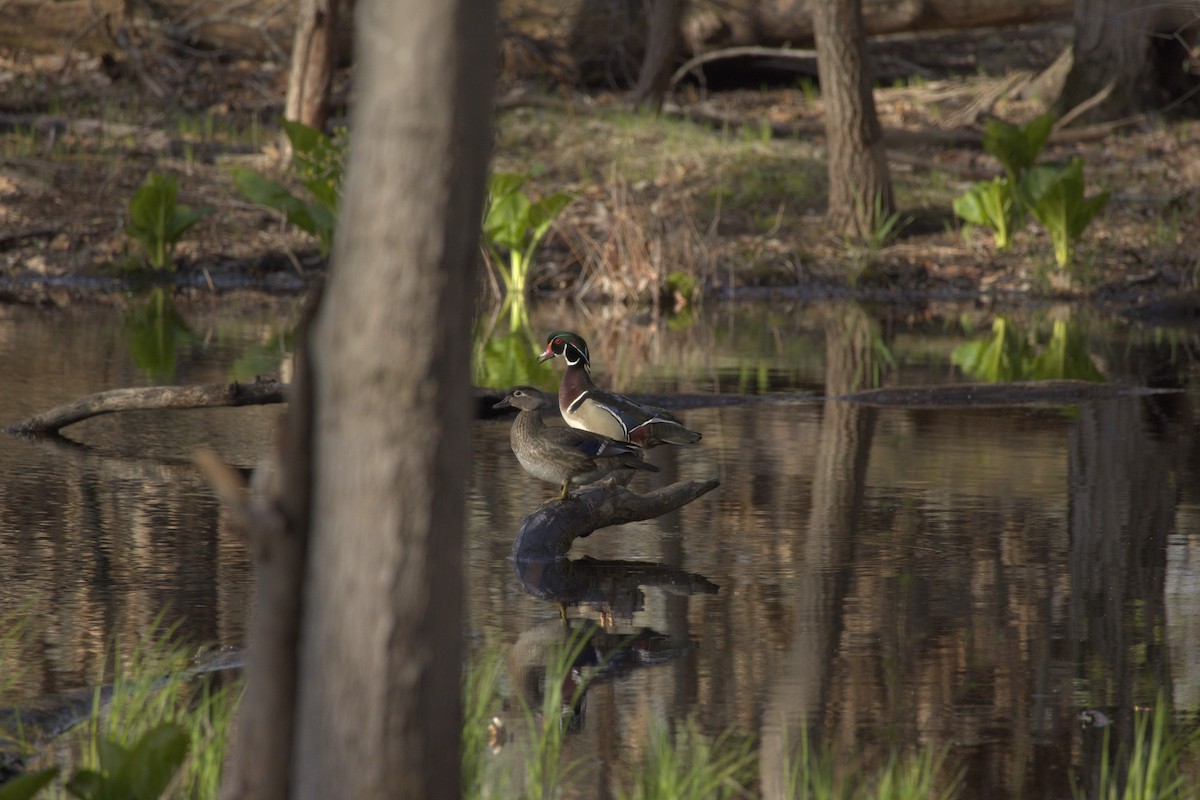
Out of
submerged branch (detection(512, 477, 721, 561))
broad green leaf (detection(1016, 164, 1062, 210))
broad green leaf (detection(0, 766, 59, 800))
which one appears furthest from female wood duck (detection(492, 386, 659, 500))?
broad green leaf (detection(1016, 164, 1062, 210))

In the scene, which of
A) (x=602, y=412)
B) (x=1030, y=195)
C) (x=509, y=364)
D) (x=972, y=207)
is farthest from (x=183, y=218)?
(x=602, y=412)

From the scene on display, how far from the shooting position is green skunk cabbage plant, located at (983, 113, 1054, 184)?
17953mm

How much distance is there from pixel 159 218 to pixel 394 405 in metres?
15.6

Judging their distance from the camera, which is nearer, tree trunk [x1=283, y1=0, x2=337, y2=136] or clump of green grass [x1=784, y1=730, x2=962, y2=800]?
clump of green grass [x1=784, y1=730, x2=962, y2=800]

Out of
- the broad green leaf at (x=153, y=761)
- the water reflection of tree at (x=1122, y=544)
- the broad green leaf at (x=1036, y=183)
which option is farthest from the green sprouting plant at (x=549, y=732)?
the broad green leaf at (x=1036, y=183)

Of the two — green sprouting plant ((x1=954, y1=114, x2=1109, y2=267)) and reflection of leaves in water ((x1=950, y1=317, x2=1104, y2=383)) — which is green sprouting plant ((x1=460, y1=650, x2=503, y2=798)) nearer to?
reflection of leaves in water ((x1=950, y1=317, x2=1104, y2=383))

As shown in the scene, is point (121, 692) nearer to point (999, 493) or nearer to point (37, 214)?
point (999, 493)

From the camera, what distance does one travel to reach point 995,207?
18.4 meters

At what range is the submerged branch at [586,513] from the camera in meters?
6.68

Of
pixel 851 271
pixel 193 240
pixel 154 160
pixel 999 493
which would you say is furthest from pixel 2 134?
pixel 999 493

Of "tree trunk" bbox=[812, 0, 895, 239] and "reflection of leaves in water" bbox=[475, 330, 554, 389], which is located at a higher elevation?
"tree trunk" bbox=[812, 0, 895, 239]

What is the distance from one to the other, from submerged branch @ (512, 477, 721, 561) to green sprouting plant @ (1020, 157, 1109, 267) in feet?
36.6

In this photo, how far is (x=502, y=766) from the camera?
14.1 ft

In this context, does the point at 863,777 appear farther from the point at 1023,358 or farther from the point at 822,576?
the point at 1023,358
